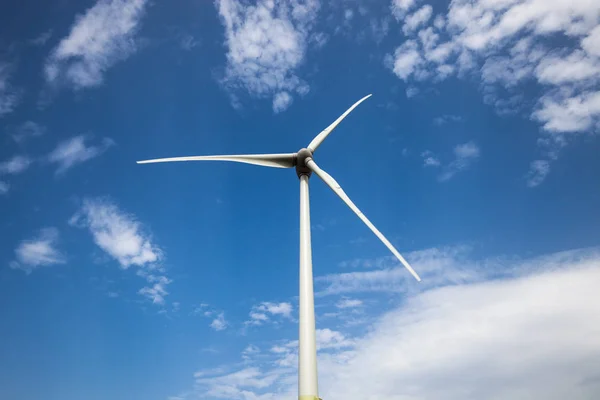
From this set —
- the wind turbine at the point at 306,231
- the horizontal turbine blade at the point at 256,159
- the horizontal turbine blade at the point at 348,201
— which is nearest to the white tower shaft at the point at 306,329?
the wind turbine at the point at 306,231

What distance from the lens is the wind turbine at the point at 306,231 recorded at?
2353 cm

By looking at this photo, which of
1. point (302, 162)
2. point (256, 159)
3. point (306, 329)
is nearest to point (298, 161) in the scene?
point (302, 162)

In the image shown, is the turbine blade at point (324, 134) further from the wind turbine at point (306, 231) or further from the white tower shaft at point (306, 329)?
the white tower shaft at point (306, 329)

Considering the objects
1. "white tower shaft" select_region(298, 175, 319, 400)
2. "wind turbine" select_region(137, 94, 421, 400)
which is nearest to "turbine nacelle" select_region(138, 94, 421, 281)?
"wind turbine" select_region(137, 94, 421, 400)

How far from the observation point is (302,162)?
117 feet

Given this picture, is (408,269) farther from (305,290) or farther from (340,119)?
(340,119)

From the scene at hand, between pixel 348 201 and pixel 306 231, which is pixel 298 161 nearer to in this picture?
pixel 348 201

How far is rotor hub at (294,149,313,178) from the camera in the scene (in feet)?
117

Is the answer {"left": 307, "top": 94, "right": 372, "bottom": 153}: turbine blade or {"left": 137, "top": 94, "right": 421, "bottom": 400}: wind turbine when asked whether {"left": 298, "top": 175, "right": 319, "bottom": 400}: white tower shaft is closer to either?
{"left": 137, "top": 94, "right": 421, "bottom": 400}: wind turbine

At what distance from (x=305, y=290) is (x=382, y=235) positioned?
835cm

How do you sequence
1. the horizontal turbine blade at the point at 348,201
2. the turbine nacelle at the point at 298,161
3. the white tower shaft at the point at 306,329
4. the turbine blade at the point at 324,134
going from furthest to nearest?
the turbine blade at the point at 324,134, the turbine nacelle at the point at 298,161, the horizontal turbine blade at the point at 348,201, the white tower shaft at the point at 306,329

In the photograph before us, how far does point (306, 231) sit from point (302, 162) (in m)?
8.10

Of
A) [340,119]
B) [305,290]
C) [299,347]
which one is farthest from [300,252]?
[340,119]

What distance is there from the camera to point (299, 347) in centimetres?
2436
